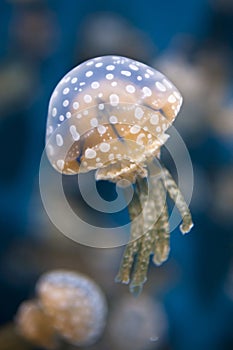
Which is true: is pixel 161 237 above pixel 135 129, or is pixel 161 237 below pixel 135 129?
below

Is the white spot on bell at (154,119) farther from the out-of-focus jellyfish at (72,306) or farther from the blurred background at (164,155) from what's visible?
the blurred background at (164,155)

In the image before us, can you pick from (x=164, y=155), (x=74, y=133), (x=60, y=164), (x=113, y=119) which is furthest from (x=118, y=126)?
(x=164, y=155)

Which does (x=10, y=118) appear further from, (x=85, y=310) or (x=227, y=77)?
(x=85, y=310)

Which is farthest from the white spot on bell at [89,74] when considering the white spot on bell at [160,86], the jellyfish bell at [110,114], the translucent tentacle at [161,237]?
the translucent tentacle at [161,237]

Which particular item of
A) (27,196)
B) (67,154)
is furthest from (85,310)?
(27,196)

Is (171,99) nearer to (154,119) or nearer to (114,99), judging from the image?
(154,119)
